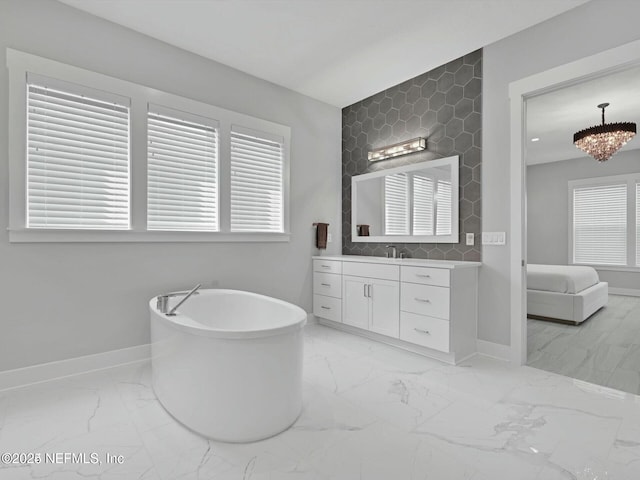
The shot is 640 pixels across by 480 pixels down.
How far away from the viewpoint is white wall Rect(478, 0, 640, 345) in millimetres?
2529

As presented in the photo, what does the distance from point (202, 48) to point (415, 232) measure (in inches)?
107

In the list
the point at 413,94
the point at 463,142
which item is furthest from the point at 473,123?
the point at 413,94

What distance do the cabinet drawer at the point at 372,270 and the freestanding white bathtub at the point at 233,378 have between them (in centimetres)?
140

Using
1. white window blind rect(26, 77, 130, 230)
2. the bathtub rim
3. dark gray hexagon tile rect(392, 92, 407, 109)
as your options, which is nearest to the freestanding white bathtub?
the bathtub rim

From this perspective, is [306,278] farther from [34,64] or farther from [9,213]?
[34,64]

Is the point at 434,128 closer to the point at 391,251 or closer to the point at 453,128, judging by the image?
the point at 453,128

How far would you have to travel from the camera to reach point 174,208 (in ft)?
9.91

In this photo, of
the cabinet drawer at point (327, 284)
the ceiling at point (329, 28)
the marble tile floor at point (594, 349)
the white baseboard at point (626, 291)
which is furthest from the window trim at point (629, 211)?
the cabinet drawer at point (327, 284)

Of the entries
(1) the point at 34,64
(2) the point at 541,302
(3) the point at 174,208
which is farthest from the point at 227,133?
(2) the point at 541,302

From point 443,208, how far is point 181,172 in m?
2.52

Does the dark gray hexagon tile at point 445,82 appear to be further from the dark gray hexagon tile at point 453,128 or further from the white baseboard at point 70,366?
the white baseboard at point 70,366

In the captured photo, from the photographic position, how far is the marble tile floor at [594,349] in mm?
2557

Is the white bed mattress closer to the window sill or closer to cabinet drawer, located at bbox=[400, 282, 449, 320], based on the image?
cabinet drawer, located at bbox=[400, 282, 449, 320]

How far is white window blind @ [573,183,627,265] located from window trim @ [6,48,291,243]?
618 centimetres
